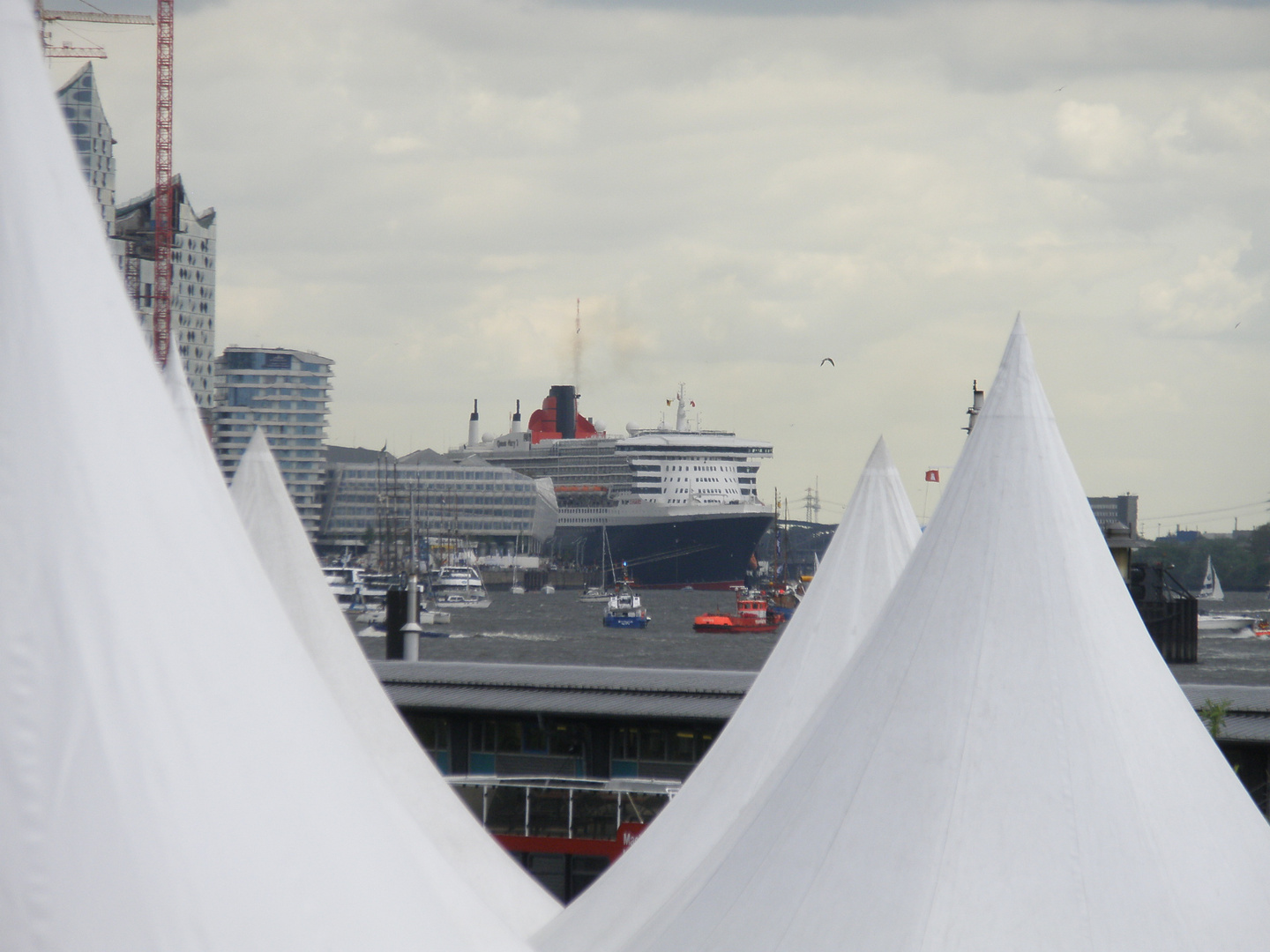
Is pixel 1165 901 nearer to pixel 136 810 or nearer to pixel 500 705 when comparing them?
pixel 136 810

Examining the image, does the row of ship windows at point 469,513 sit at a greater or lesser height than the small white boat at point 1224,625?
greater

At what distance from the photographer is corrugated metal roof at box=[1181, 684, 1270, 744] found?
17797 millimetres

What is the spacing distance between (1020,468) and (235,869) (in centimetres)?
641

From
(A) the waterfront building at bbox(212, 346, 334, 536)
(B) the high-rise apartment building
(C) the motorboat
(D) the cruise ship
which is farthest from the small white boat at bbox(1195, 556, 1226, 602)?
(B) the high-rise apartment building

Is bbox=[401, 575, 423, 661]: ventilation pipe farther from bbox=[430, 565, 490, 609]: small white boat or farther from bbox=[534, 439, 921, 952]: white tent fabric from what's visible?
bbox=[430, 565, 490, 609]: small white boat

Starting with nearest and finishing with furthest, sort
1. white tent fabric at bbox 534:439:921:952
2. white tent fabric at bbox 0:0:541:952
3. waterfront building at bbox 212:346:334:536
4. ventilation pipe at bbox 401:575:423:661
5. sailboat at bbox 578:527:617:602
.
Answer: white tent fabric at bbox 0:0:541:952 → white tent fabric at bbox 534:439:921:952 → ventilation pipe at bbox 401:575:423:661 → sailboat at bbox 578:527:617:602 → waterfront building at bbox 212:346:334:536

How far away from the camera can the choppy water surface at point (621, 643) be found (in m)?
64.0

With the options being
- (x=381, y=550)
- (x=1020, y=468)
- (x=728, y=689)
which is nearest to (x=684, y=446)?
(x=381, y=550)

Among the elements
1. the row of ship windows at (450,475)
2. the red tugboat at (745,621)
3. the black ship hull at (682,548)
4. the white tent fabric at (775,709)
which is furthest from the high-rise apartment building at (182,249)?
the white tent fabric at (775,709)

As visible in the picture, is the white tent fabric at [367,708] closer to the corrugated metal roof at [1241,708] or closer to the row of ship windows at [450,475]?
the corrugated metal roof at [1241,708]

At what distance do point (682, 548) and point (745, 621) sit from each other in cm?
2903

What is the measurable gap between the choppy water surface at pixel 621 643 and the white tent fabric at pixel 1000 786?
45108 millimetres

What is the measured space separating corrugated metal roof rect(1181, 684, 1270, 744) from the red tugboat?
60.9 m

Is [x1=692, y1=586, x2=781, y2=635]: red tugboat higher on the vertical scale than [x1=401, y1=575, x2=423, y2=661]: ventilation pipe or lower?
lower
